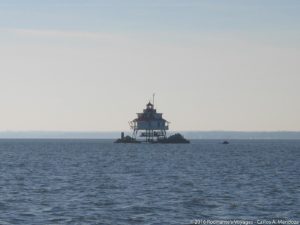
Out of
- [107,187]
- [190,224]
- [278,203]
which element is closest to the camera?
[190,224]

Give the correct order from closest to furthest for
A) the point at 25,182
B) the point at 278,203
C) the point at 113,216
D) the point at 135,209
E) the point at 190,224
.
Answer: the point at 190,224
the point at 113,216
the point at 135,209
the point at 278,203
the point at 25,182

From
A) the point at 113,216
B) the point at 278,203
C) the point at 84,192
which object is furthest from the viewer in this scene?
the point at 84,192

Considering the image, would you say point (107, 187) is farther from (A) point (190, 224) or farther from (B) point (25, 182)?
(A) point (190, 224)

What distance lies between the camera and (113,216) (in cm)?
3916

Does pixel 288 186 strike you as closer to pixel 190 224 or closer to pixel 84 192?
pixel 84 192

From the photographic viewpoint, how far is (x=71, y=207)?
42.4m

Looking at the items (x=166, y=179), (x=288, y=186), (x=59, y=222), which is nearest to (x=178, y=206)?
(x=59, y=222)

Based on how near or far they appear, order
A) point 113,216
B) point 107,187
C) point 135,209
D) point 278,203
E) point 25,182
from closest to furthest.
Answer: point 113,216 < point 135,209 < point 278,203 < point 107,187 < point 25,182

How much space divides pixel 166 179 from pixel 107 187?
1068cm

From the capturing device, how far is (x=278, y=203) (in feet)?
148

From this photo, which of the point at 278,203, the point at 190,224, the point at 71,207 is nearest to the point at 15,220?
the point at 71,207

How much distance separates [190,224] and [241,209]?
6.06 m

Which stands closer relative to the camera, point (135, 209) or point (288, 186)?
point (135, 209)

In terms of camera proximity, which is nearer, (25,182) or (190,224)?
(190,224)
